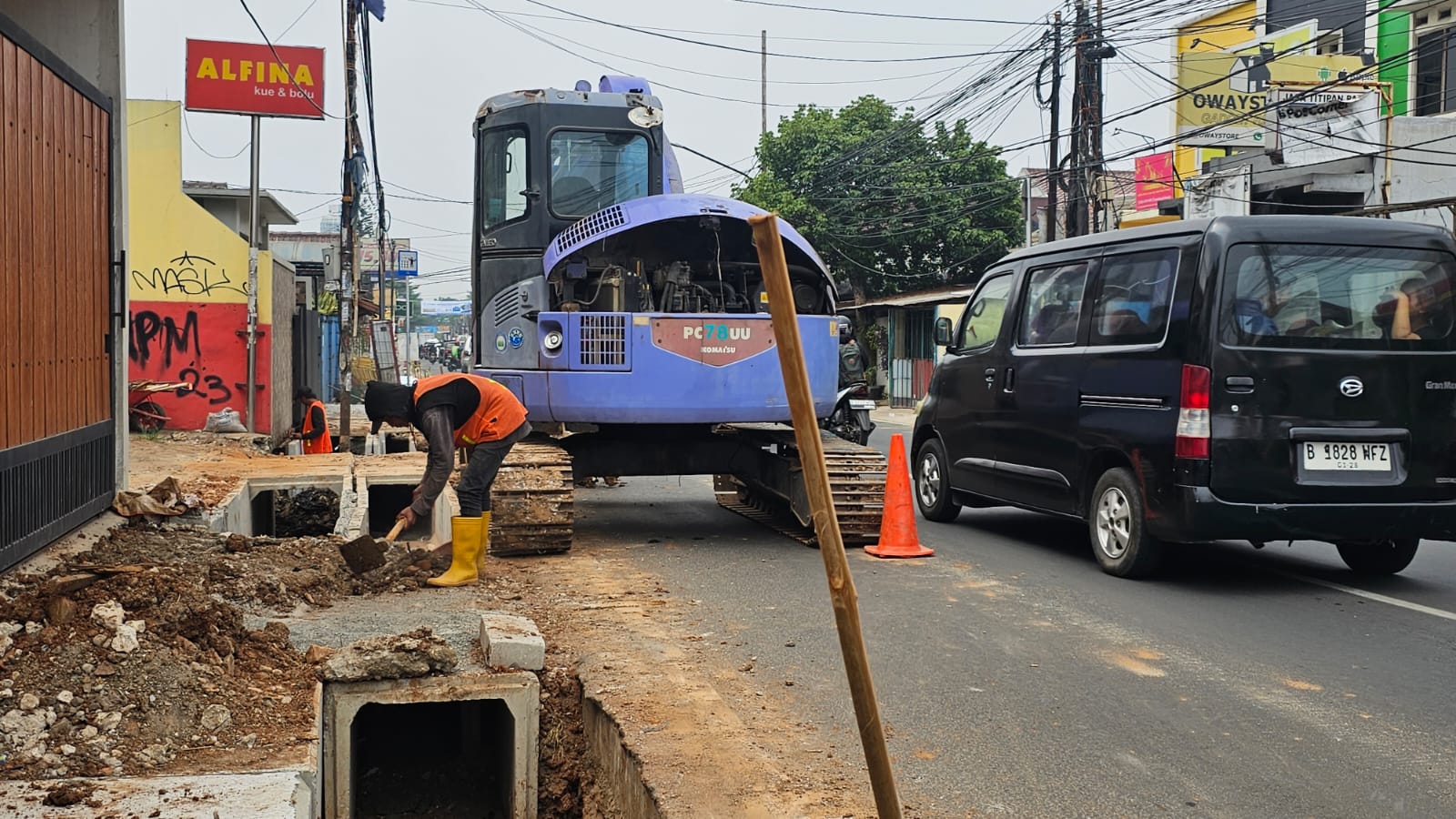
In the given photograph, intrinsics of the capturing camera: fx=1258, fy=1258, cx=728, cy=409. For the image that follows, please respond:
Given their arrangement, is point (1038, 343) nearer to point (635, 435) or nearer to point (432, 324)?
point (635, 435)

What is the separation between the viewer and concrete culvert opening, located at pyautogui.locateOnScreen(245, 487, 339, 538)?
1384 centimetres

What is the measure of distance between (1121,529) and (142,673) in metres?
5.53

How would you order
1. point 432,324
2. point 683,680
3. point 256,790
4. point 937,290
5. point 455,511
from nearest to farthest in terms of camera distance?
1. point 256,790
2. point 683,680
3. point 455,511
4. point 937,290
5. point 432,324

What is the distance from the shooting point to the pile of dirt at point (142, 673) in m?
4.17

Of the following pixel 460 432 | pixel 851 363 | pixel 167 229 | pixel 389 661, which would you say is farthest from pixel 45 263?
pixel 167 229

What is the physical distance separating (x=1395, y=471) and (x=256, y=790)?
20.3ft

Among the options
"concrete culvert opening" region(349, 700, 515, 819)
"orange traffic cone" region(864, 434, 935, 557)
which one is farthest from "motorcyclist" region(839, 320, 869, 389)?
"concrete culvert opening" region(349, 700, 515, 819)

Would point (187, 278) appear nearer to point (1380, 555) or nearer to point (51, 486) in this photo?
point (51, 486)

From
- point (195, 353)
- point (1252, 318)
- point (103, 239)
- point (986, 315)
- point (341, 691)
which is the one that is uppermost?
point (103, 239)

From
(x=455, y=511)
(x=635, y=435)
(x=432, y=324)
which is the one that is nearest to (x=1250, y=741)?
(x=635, y=435)

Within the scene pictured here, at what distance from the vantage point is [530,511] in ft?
28.1

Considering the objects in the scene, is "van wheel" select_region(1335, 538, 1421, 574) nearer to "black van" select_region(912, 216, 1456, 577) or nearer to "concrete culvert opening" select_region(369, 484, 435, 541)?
"black van" select_region(912, 216, 1456, 577)

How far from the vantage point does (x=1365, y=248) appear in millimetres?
7176

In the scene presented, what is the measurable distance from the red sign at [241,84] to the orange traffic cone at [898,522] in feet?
52.2
